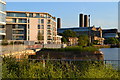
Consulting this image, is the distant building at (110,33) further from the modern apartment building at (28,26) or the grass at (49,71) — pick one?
the grass at (49,71)

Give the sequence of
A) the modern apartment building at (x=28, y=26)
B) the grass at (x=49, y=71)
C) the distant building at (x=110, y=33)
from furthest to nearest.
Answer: the distant building at (x=110, y=33) → the modern apartment building at (x=28, y=26) → the grass at (x=49, y=71)

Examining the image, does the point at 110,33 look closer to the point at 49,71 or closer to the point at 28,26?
the point at 28,26

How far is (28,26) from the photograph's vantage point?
65625 mm

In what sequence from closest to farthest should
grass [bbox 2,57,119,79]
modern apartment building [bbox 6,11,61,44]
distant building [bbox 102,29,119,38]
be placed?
grass [bbox 2,57,119,79] < modern apartment building [bbox 6,11,61,44] < distant building [bbox 102,29,119,38]

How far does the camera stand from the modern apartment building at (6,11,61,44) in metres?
63.0

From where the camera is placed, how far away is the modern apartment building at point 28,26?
63031mm

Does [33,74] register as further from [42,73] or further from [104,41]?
[104,41]

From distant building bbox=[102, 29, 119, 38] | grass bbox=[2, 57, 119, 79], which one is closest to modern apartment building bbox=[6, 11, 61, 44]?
grass bbox=[2, 57, 119, 79]

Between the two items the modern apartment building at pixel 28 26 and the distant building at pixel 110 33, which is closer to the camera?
the modern apartment building at pixel 28 26

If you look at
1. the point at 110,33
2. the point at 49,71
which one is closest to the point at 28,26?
the point at 49,71

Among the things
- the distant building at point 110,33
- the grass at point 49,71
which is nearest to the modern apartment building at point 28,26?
the grass at point 49,71

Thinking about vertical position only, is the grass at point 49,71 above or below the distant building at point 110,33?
below

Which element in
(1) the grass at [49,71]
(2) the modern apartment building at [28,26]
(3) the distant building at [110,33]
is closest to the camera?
(1) the grass at [49,71]

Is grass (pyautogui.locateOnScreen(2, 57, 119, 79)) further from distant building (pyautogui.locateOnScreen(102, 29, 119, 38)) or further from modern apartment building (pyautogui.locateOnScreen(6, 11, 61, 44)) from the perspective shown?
distant building (pyautogui.locateOnScreen(102, 29, 119, 38))
